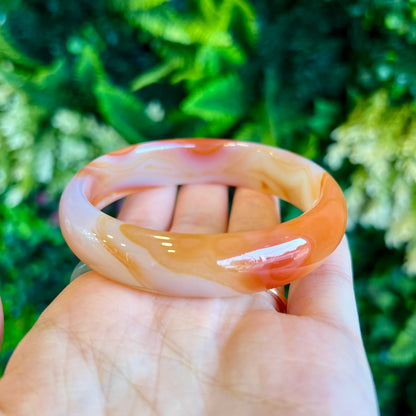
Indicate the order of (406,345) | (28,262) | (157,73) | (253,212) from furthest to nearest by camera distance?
(28,262)
(157,73)
(406,345)
(253,212)

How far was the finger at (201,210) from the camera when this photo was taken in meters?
1.12

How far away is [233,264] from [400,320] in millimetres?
937

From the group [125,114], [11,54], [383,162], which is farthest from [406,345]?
[11,54]

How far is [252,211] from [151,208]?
0.29 m

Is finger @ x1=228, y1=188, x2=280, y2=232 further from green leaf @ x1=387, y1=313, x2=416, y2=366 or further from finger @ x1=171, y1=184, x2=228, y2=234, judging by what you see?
green leaf @ x1=387, y1=313, x2=416, y2=366

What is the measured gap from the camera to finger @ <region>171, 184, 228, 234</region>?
43.9 inches

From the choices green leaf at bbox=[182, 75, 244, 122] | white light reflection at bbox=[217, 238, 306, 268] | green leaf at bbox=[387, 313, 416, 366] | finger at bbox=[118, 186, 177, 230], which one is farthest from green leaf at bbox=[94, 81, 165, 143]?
green leaf at bbox=[387, 313, 416, 366]

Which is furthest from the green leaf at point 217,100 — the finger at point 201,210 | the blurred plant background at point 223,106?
the finger at point 201,210

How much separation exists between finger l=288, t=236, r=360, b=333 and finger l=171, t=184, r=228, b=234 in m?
0.31

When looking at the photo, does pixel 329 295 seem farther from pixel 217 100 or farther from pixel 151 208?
pixel 217 100

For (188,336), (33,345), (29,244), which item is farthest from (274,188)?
(29,244)

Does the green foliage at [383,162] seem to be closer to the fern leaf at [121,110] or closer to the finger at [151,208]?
the finger at [151,208]

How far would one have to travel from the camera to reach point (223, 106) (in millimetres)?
1386

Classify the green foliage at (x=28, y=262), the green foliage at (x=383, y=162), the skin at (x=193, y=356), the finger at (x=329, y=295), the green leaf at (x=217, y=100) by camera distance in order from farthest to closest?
the green foliage at (x=28, y=262)
the green leaf at (x=217, y=100)
the green foliage at (x=383, y=162)
the finger at (x=329, y=295)
the skin at (x=193, y=356)
